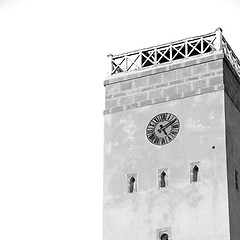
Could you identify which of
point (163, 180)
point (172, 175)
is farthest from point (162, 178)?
point (172, 175)

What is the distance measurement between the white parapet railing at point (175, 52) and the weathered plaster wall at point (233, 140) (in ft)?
2.92

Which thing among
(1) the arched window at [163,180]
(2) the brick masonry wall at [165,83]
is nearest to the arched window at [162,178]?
(1) the arched window at [163,180]

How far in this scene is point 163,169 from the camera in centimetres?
3325

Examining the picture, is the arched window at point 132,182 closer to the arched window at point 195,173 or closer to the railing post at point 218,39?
the arched window at point 195,173

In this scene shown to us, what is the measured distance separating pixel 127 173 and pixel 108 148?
1281 millimetres

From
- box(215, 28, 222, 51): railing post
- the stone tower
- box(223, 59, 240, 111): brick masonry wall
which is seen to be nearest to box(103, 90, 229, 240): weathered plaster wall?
the stone tower

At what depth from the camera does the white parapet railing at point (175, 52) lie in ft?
112

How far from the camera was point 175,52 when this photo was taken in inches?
1374

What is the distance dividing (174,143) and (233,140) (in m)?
1.99

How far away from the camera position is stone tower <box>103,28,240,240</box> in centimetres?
3222

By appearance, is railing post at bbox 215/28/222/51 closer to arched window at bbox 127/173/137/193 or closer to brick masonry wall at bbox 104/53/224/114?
brick masonry wall at bbox 104/53/224/114

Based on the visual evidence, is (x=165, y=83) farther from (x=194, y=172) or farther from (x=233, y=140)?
(x=194, y=172)

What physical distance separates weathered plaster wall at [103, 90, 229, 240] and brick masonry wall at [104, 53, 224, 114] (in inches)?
10.1

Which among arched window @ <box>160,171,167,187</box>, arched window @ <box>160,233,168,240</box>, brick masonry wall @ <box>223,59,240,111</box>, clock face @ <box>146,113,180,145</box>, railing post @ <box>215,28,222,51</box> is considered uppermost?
railing post @ <box>215,28,222,51</box>
